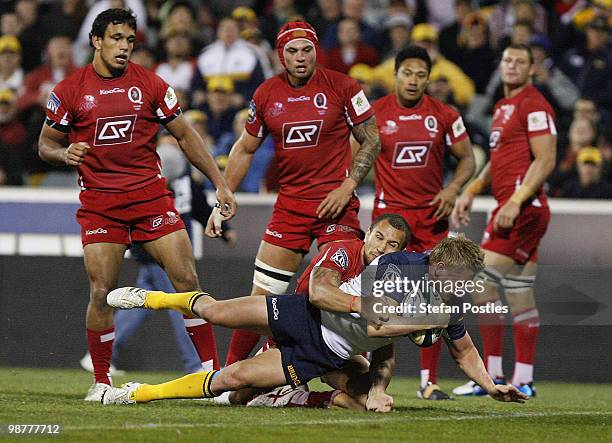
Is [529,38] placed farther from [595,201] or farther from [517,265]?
[517,265]

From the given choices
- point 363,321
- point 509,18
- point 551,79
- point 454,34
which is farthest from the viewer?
point 509,18

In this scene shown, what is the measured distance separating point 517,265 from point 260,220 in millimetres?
3236

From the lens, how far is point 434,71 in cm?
1552

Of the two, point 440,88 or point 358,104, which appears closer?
point 358,104

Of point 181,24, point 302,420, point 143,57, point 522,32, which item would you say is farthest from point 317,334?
point 181,24

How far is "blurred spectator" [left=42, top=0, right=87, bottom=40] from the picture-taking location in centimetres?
1757

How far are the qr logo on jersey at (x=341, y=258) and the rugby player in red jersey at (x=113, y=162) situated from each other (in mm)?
1341

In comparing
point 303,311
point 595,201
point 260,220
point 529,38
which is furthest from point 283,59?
point 529,38

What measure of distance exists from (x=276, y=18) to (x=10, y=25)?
12.3ft

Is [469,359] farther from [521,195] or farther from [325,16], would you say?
[325,16]

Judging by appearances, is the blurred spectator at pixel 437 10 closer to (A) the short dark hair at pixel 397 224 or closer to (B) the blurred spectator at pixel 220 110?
(B) the blurred spectator at pixel 220 110

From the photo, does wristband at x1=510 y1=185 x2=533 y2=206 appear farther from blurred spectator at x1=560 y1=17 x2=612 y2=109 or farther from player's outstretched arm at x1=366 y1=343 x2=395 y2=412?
blurred spectator at x1=560 y1=17 x2=612 y2=109

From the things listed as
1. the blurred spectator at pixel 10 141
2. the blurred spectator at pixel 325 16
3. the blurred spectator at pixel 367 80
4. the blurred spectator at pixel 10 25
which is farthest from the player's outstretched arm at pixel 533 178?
the blurred spectator at pixel 10 25

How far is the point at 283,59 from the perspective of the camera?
9.42 meters
